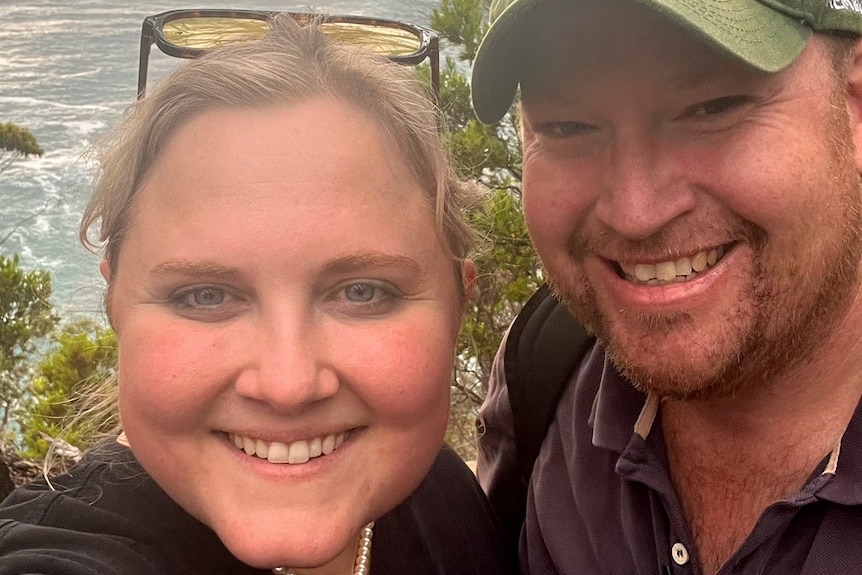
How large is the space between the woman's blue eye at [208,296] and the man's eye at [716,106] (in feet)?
2.93

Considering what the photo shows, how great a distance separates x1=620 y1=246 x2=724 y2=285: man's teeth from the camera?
1.53 metres

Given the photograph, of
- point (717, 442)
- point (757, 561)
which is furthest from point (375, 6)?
point (757, 561)

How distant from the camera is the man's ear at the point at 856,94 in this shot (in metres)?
1.47

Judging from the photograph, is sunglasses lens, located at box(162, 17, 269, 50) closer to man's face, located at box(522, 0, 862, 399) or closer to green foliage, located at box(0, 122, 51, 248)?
man's face, located at box(522, 0, 862, 399)

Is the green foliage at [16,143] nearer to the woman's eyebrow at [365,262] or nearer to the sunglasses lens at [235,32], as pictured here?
the sunglasses lens at [235,32]

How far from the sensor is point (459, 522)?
6.06 ft

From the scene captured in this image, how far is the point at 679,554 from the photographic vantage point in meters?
1.50

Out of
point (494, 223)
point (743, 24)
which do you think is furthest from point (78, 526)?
point (494, 223)

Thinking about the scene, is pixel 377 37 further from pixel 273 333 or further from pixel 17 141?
pixel 17 141

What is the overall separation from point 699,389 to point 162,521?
102 centimetres

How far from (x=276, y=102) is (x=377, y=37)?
0.45 m

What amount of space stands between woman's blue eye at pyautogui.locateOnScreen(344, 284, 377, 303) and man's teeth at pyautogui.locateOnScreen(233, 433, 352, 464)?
24 centimetres

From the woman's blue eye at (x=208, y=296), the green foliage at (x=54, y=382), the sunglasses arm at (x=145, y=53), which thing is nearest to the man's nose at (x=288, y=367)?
the woman's blue eye at (x=208, y=296)

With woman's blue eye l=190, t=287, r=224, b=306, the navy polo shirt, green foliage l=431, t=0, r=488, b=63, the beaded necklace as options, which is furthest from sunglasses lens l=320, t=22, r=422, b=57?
green foliage l=431, t=0, r=488, b=63
